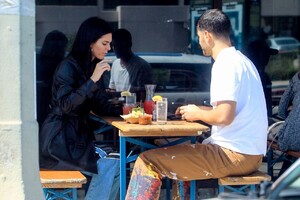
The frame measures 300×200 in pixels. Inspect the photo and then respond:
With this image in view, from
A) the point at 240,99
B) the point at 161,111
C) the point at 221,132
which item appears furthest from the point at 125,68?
the point at 240,99

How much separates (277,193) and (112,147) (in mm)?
3247

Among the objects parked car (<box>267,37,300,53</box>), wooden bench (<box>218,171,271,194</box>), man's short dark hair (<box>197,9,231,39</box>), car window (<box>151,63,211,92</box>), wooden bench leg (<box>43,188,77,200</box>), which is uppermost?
man's short dark hair (<box>197,9,231,39</box>)

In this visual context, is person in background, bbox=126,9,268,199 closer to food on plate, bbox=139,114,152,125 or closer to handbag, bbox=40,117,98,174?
food on plate, bbox=139,114,152,125

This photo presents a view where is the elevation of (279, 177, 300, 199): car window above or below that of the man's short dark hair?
below

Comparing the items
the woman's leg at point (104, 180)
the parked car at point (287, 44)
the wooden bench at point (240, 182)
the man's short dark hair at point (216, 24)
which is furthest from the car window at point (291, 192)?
the parked car at point (287, 44)

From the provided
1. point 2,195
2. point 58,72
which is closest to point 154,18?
point 58,72

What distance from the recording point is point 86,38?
553 centimetres

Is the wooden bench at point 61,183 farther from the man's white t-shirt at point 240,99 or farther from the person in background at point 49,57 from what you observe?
the person in background at point 49,57

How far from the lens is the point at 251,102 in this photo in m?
4.88

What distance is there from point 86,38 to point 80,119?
619mm

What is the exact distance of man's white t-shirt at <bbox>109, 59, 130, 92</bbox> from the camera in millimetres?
6895

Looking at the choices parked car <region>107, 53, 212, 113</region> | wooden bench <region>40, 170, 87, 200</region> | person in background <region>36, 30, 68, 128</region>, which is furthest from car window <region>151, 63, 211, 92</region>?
wooden bench <region>40, 170, 87, 200</region>

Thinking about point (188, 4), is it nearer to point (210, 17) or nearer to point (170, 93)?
point (170, 93)

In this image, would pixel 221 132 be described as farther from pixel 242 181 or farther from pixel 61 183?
pixel 61 183
